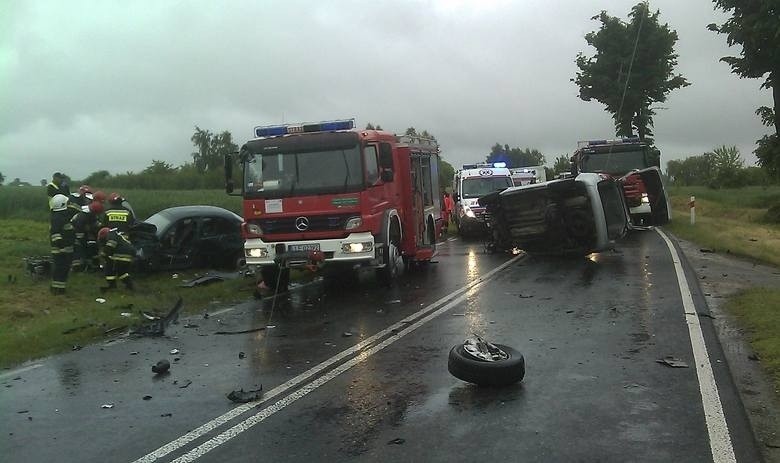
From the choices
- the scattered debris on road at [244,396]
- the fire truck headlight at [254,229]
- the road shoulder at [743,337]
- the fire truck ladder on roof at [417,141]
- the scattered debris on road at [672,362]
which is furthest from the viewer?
the fire truck ladder on roof at [417,141]

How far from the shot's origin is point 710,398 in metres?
5.25

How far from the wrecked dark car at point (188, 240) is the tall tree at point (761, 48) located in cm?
2073

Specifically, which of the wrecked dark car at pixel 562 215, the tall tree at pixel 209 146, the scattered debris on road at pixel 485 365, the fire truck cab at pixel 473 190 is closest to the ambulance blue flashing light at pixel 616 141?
the fire truck cab at pixel 473 190

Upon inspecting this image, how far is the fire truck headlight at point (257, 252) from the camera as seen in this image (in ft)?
36.0

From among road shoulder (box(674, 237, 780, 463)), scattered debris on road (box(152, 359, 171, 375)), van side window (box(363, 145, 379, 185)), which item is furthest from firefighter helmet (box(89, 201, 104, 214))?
road shoulder (box(674, 237, 780, 463))

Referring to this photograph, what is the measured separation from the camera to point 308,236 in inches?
427

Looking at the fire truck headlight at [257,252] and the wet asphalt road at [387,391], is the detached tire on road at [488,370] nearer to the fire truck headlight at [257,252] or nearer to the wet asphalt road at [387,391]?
the wet asphalt road at [387,391]

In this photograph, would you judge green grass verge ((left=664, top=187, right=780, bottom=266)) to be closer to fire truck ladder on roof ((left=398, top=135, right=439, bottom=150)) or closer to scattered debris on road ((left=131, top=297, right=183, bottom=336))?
fire truck ladder on roof ((left=398, top=135, right=439, bottom=150))

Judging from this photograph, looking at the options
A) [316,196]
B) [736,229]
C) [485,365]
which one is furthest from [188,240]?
[736,229]

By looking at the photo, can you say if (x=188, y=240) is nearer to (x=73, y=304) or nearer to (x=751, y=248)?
(x=73, y=304)

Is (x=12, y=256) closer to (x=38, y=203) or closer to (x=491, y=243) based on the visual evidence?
(x=491, y=243)

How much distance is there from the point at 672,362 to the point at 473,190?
655 inches

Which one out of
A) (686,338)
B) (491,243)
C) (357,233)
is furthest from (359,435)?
(491,243)

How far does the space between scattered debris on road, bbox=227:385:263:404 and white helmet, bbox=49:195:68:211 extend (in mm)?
7911
